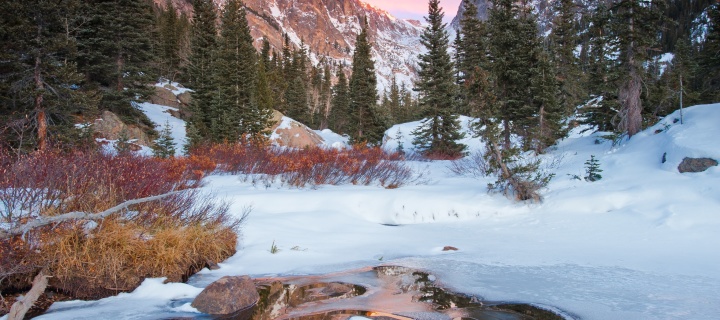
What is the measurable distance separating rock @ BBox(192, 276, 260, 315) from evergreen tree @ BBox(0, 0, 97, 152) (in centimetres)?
1373

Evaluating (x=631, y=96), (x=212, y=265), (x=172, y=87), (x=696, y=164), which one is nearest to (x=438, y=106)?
(x=631, y=96)

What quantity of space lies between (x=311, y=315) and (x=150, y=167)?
5.35 meters

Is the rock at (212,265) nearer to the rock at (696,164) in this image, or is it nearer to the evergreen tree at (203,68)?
the rock at (696,164)

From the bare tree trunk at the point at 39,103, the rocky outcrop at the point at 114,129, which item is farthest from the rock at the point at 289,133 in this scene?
the bare tree trunk at the point at 39,103

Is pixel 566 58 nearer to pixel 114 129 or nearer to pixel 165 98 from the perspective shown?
pixel 114 129

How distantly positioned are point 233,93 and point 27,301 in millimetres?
27631

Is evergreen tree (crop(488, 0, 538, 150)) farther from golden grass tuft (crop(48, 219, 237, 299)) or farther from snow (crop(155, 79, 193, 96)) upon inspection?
snow (crop(155, 79, 193, 96))

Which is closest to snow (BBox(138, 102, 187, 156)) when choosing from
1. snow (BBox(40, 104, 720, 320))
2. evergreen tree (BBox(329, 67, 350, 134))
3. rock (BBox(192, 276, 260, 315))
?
snow (BBox(40, 104, 720, 320))

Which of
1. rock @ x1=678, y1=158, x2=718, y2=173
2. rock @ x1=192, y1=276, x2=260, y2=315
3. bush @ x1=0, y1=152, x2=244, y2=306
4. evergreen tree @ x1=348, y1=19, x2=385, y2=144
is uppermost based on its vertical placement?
evergreen tree @ x1=348, y1=19, x2=385, y2=144

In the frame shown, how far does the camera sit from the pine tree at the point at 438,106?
24047mm

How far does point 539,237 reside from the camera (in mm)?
7895

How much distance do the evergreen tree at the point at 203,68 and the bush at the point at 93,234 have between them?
72.5 ft

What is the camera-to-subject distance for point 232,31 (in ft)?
112

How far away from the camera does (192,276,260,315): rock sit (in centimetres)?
439
